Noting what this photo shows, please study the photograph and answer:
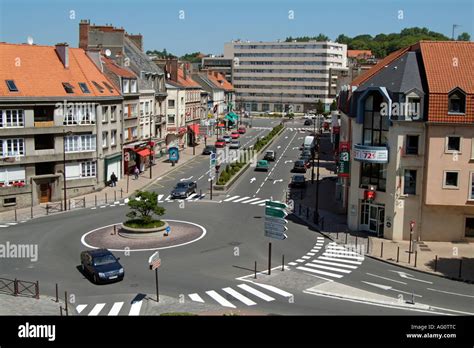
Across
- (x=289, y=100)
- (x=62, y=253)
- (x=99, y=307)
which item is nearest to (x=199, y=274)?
(x=99, y=307)

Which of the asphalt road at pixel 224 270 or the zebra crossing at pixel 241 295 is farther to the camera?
the asphalt road at pixel 224 270

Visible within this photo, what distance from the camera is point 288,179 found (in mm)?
67438

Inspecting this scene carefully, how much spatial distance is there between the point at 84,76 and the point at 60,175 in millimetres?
11176

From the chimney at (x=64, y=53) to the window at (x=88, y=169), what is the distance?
1014cm

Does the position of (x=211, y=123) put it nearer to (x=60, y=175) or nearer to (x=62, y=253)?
(x=60, y=175)

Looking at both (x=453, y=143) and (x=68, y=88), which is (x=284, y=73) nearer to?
(x=68, y=88)

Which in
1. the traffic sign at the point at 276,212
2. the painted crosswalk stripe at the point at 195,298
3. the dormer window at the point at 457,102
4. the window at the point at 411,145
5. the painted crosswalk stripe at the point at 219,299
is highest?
the dormer window at the point at 457,102

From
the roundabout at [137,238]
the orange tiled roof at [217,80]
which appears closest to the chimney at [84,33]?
the roundabout at [137,238]

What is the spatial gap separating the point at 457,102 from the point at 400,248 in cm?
1108

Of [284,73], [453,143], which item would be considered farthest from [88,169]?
[284,73]

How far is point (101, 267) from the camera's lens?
30750 millimetres

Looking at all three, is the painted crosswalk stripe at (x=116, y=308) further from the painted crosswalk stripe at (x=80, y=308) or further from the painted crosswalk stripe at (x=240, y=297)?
the painted crosswalk stripe at (x=240, y=297)

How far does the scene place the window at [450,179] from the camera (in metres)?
39.8

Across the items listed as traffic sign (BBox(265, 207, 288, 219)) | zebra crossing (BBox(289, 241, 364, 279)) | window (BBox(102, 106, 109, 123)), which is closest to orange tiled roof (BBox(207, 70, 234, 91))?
window (BBox(102, 106, 109, 123))
